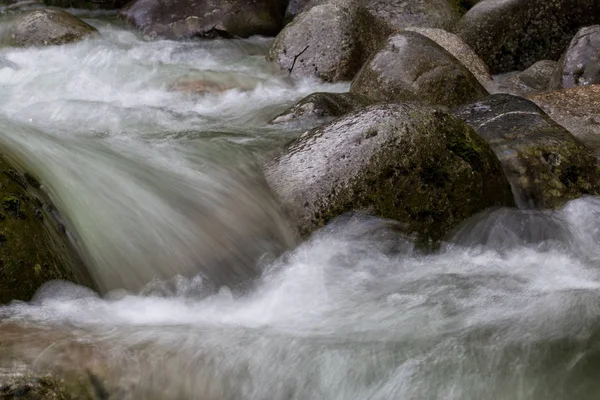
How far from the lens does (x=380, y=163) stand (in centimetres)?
453

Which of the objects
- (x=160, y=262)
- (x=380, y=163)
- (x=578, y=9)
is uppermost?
(x=578, y=9)

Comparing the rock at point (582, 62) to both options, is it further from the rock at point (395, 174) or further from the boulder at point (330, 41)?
the rock at point (395, 174)

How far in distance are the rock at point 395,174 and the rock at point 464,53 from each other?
3.57 m

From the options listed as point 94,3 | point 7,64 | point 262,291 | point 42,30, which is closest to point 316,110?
point 262,291

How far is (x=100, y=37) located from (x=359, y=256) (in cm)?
773

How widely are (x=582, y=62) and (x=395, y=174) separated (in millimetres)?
4233

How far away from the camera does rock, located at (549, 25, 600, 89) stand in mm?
7512

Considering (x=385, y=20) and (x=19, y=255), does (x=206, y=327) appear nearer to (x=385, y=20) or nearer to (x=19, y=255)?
(x=19, y=255)

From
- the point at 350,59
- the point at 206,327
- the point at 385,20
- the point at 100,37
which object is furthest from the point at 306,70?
the point at 206,327

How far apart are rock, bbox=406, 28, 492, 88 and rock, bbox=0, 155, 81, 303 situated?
5.69 m

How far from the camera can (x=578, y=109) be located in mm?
6383

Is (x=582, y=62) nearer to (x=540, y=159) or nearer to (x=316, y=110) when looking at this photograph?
(x=540, y=159)

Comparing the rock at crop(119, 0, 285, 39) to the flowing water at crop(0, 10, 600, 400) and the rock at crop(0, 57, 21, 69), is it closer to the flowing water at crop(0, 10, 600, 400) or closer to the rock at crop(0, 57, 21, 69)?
the rock at crop(0, 57, 21, 69)

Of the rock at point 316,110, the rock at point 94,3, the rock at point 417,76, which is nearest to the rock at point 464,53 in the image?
the rock at point 417,76
